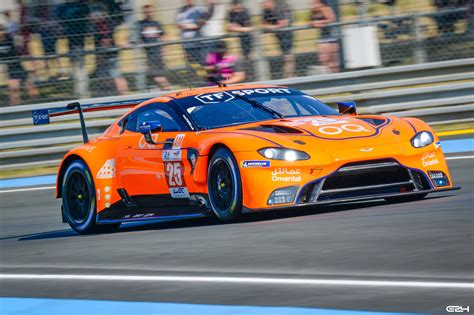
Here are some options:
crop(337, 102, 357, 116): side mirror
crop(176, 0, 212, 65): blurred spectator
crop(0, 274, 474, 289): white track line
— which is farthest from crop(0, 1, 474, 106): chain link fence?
crop(0, 274, 474, 289): white track line

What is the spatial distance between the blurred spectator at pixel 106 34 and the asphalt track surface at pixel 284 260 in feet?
17.6

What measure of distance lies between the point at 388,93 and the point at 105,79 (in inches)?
157

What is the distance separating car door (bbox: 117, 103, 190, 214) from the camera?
8.07 m

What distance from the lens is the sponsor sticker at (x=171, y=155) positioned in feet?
26.4

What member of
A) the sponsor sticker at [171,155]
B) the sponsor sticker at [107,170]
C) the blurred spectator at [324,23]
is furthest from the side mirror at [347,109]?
the blurred spectator at [324,23]

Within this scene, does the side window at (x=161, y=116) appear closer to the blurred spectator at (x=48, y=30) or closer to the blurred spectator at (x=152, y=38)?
the blurred spectator at (x=152, y=38)

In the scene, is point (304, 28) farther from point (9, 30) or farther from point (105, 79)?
point (9, 30)

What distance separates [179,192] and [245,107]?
96 centimetres

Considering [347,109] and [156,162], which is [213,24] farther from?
[156,162]

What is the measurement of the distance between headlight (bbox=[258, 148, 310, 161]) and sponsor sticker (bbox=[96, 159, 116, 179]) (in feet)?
6.69

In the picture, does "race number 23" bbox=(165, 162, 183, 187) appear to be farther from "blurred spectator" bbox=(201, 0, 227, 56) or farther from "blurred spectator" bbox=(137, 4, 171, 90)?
"blurred spectator" bbox=(137, 4, 171, 90)

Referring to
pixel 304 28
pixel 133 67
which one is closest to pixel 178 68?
pixel 133 67

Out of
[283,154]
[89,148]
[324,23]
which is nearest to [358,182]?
[283,154]

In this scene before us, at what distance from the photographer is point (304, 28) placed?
516 inches
